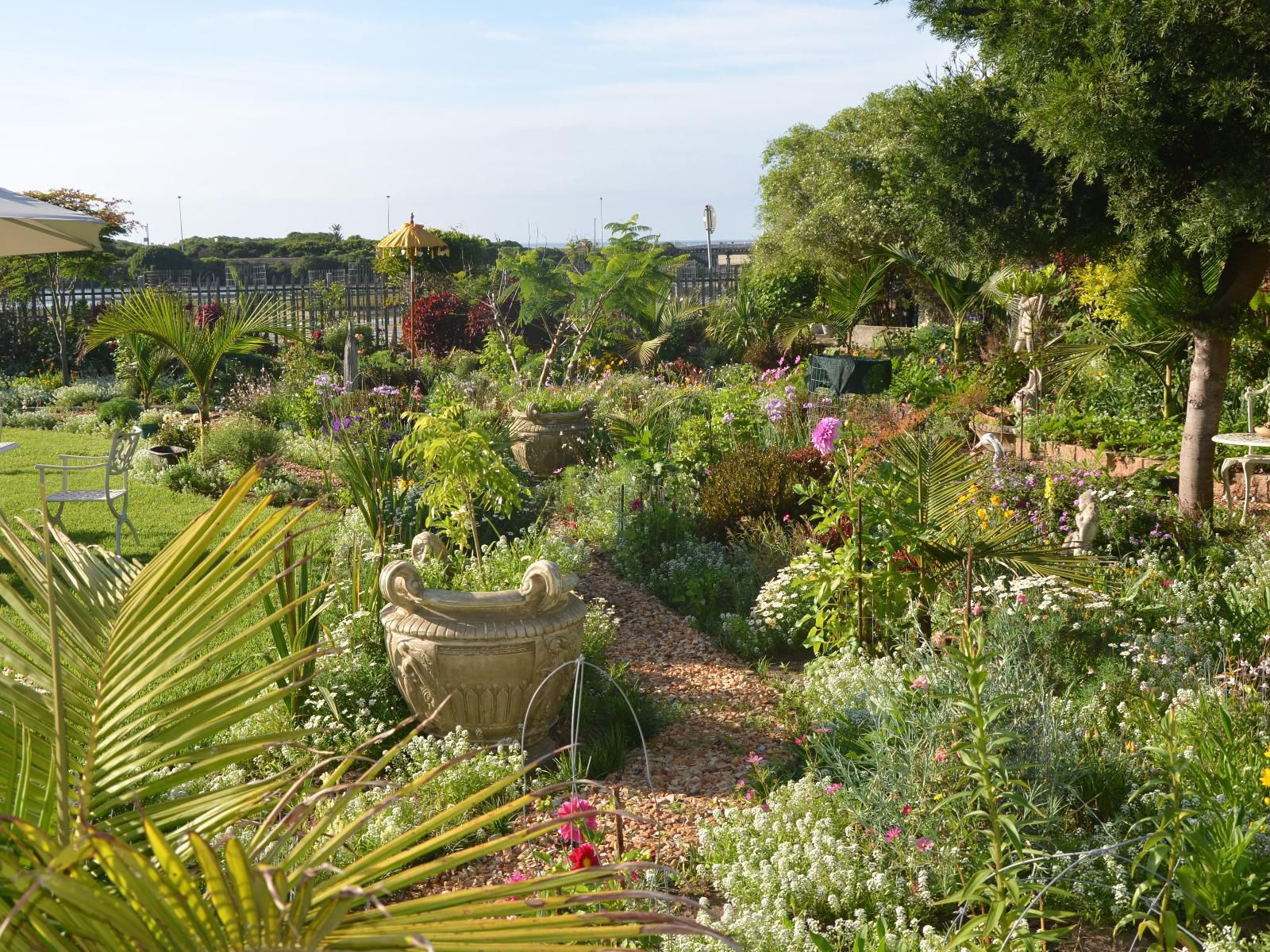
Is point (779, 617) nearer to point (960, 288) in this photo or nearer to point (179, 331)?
point (179, 331)

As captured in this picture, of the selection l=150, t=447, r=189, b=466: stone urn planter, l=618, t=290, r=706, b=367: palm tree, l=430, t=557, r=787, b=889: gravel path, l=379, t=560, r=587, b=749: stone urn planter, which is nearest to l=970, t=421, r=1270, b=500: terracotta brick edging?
l=430, t=557, r=787, b=889: gravel path

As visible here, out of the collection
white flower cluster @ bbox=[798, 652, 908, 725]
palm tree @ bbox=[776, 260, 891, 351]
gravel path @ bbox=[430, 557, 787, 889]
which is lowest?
gravel path @ bbox=[430, 557, 787, 889]

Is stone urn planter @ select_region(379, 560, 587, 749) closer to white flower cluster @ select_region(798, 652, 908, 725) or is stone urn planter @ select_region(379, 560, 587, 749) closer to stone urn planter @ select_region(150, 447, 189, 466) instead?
white flower cluster @ select_region(798, 652, 908, 725)

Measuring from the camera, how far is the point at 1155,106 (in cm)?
508

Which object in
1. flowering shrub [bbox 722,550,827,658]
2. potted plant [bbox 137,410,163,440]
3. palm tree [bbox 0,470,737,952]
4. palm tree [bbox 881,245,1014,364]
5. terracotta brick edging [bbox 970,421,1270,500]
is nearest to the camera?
palm tree [bbox 0,470,737,952]

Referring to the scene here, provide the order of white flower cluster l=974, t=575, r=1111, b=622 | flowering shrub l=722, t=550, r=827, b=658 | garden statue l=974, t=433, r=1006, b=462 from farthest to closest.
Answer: garden statue l=974, t=433, r=1006, b=462
flowering shrub l=722, t=550, r=827, b=658
white flower cluster l=974, t=575, r=1111, b=622

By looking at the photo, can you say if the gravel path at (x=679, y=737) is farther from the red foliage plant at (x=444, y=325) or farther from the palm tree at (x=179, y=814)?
the red foliage plant at (x=444, y=325)

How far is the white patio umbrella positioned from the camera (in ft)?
20.5

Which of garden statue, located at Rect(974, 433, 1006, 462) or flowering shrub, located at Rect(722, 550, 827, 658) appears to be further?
garden statue, located at Rect(974, 433, 1006, 462)

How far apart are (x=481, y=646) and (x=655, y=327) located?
512 inches

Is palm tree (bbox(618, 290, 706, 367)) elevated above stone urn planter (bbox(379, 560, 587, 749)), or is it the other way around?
palm tree (bbox(618, 290, 706, 367))

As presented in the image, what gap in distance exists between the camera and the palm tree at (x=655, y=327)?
15703 mm

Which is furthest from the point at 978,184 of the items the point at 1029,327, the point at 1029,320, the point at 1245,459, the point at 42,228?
the point at 1029,320

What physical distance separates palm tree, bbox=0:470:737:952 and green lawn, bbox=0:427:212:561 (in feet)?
19.4
